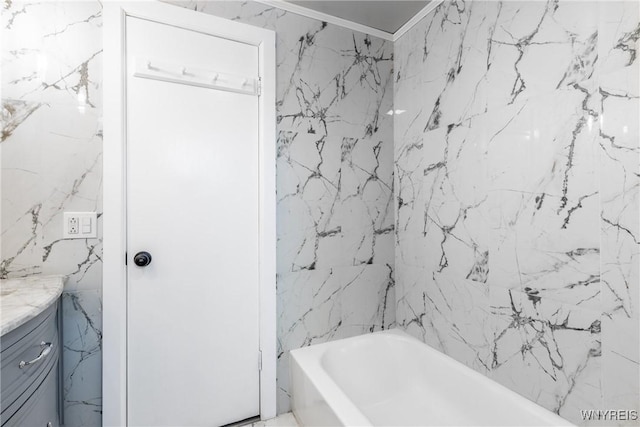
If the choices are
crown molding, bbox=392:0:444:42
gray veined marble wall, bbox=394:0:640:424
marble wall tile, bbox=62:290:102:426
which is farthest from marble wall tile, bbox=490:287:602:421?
marble wall tile, bbox=62:290:102:426

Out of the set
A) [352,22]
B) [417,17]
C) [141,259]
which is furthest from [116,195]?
[417,17]

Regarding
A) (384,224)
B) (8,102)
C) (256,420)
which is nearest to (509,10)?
(384,224)

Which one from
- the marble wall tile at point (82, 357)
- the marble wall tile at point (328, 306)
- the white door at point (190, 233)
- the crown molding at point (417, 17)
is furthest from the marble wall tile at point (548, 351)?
the marble wall tile at point (82, 357)

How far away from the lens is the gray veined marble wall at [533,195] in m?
1.00

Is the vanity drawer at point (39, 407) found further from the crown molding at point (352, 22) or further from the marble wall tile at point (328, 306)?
the crown molding at point (352, 22)

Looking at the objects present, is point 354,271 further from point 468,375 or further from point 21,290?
point 21,290

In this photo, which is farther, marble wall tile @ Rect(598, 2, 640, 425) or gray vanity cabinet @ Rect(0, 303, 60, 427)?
marble wall tile @ Rect(598, 2, 640, 425)

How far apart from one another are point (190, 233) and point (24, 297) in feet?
2.11

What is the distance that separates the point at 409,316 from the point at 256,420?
109 cm

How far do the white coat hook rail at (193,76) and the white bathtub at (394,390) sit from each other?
153 centimetres

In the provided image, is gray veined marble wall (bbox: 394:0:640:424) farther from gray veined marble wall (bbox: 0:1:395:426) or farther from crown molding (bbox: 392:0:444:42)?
gray veined marble wall (bbox: 0:1:395:426)

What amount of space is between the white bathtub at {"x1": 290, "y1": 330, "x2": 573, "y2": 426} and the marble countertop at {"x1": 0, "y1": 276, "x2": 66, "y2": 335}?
111cm

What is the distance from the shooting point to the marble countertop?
0.78 m

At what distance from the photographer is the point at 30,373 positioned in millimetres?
889
